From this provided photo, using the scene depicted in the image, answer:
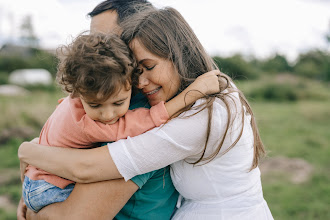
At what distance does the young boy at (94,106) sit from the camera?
1.81 meters

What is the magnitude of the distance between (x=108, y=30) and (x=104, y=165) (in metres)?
1.08

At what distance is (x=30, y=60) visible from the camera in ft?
97.1

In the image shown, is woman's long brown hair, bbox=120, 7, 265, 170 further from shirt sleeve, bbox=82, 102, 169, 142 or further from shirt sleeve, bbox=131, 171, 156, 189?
shirt sleeve, bbox=131, 171, 156, 189

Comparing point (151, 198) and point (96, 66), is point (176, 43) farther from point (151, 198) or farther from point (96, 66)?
point (151, 198)

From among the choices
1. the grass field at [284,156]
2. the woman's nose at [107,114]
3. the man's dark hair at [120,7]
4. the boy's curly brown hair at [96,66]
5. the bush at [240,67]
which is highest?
the man's dark hair at [120,7]

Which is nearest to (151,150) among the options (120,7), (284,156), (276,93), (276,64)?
(120,7)

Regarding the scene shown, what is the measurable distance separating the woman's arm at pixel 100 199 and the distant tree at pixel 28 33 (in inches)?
1370

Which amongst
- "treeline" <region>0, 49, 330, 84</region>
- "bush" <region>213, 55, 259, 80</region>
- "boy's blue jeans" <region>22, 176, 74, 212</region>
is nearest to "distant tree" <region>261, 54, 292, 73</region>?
"treeline" <region>0, 49, 330, 84</region>

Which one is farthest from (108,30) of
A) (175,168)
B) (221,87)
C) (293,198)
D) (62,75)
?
(293,198)

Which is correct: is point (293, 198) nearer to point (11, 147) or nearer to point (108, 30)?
point (108, 30)

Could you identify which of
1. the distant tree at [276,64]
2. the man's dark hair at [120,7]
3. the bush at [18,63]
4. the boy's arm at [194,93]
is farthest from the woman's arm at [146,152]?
the distant tree at [276,64]

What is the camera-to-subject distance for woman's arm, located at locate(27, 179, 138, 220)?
176cm

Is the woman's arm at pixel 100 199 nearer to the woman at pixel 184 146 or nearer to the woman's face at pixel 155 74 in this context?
the woman at pixel 184 146

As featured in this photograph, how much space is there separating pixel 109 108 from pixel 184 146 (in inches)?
19.3
